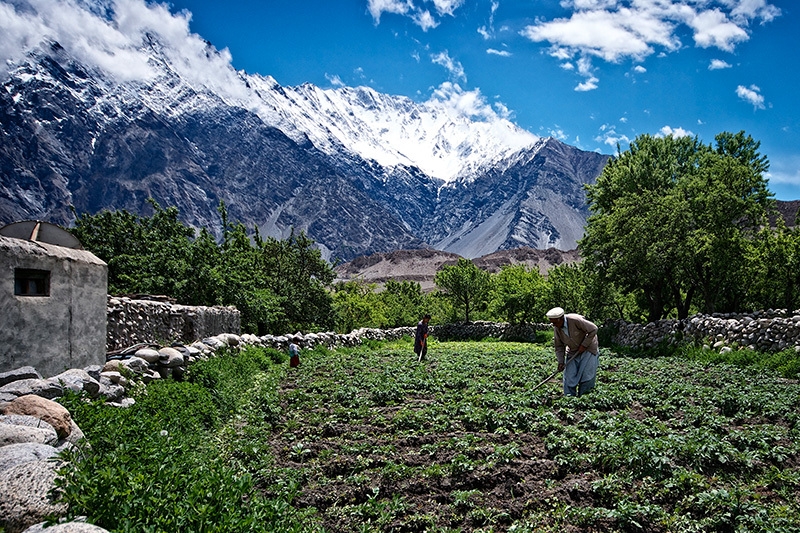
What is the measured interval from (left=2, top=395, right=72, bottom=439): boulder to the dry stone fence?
10 mm

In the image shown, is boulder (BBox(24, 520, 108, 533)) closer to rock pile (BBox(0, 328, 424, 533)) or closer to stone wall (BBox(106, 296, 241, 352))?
rock pile (BBox(0, 328, 424, 533))

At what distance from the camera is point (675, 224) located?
76.5 ft

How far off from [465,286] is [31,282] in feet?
130

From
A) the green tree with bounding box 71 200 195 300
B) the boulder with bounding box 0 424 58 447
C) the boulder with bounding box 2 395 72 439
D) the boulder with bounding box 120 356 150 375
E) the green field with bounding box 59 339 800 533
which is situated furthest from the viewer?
the green tree with bounding box 71 200 195 300

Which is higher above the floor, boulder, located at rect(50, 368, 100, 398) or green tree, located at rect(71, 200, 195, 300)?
green tree, located at rect(71, 200, 195, 300)

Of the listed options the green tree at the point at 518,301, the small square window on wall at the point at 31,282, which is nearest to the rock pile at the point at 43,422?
the small square window on wall at the point at 31,282

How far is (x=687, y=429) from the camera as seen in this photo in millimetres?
8062

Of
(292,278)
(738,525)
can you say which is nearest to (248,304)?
(292,278)

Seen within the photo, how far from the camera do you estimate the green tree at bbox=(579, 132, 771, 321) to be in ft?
72.1

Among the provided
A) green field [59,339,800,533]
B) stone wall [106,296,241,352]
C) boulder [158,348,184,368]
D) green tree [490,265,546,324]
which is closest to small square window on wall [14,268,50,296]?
green field [59,339,800,533]

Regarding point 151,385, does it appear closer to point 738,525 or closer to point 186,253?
point 738,525

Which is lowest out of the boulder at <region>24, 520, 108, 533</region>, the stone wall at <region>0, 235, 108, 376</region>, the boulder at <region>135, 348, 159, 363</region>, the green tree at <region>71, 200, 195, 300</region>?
the boulder at <region>24, 520, 108, 533</region>

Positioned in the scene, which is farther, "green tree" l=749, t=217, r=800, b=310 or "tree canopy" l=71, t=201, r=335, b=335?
"green tree" l=749, t=217, r=800, b=310

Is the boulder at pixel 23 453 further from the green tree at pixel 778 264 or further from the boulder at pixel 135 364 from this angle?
the green tree at pixel 778 264
